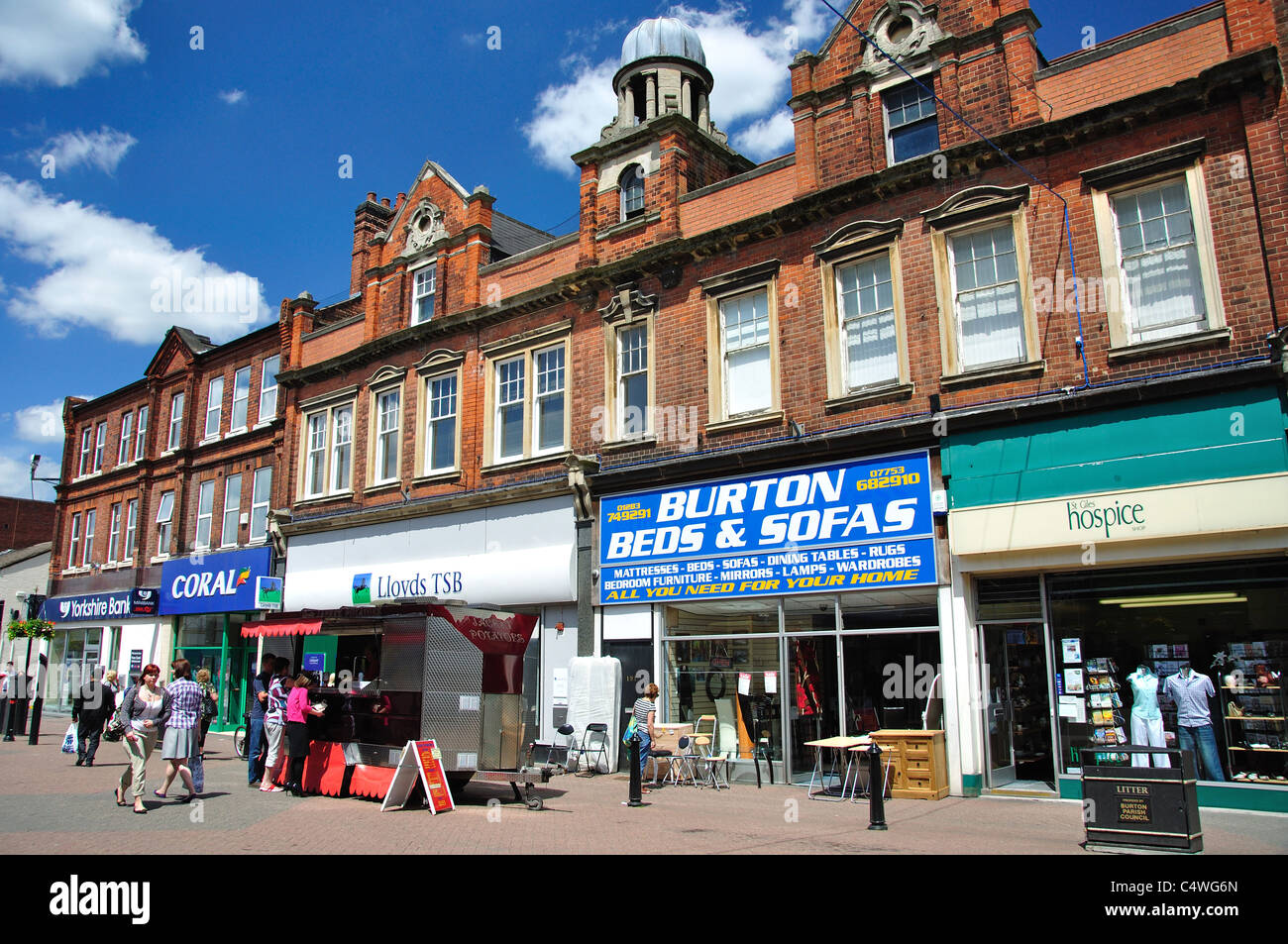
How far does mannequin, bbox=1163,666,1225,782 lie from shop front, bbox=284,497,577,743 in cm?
862

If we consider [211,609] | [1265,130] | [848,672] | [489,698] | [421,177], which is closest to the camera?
[1265,130]

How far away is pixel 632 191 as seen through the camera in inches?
737

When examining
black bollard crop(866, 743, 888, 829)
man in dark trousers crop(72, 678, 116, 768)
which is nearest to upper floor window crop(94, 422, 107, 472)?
man in dark trousers crop(72, 678, 116, 768)

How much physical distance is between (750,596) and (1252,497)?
6968 millimetres

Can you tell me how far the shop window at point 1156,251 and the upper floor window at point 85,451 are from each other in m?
33.8

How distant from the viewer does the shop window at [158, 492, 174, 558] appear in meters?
29.1

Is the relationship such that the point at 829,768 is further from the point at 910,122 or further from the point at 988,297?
the point at 910,122

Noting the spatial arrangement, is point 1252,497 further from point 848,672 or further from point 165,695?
point 165,695

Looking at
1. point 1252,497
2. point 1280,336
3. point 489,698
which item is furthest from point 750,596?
point 1280,336

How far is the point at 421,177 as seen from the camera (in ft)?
76.1

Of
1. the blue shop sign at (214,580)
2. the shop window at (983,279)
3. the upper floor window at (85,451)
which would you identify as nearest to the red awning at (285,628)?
the blue shop sign at (214,580)

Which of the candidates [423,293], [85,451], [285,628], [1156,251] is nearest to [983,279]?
[1156,251]

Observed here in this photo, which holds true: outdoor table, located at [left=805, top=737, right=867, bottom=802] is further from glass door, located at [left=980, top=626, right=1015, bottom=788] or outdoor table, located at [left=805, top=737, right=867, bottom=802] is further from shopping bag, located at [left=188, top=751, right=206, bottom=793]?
shopping bag, located at [left=188, top=751, right=206, bottom=793]

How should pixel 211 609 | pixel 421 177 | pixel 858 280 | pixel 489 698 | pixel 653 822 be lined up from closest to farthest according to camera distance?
1. pixel 653 822
2. pixel 489 698
3. pixel 858 280
4. pixel 421 177
5. pixel 211 609
